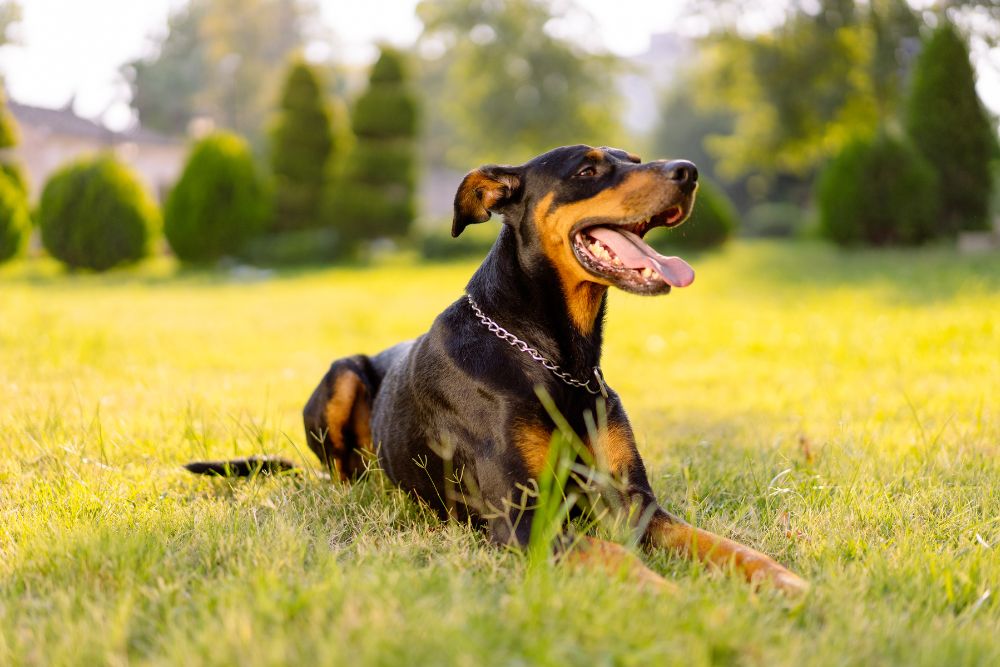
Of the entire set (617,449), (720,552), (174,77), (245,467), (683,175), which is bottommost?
(245,467)

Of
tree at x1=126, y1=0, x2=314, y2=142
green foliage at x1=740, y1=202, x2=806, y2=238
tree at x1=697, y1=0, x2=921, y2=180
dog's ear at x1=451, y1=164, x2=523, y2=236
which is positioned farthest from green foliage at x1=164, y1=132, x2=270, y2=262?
tree at x1=126, y1=0, x2=314, y2=142

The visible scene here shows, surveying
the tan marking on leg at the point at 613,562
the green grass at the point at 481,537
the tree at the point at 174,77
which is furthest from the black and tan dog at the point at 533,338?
the tree at the point at 174,77

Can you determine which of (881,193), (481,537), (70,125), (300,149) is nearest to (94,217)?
(300,149)

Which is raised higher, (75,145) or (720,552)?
(75,145)

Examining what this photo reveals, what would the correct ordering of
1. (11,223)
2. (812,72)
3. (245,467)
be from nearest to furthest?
1. (245,467)
2. (11,223)
3. (812,72)

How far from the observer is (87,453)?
161 inches

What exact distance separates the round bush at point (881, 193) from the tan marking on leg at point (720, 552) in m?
18.0

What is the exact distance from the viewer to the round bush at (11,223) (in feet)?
60.4

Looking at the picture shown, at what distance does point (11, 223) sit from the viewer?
60.6 feet

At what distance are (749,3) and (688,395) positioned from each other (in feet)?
78.2

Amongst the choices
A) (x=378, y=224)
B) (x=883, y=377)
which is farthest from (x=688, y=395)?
(x=378, y=224)

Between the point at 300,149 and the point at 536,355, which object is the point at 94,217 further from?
the point at 536,355

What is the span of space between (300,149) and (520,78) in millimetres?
16746

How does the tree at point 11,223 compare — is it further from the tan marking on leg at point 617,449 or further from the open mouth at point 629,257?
the tan marking on leg at point 617,449
